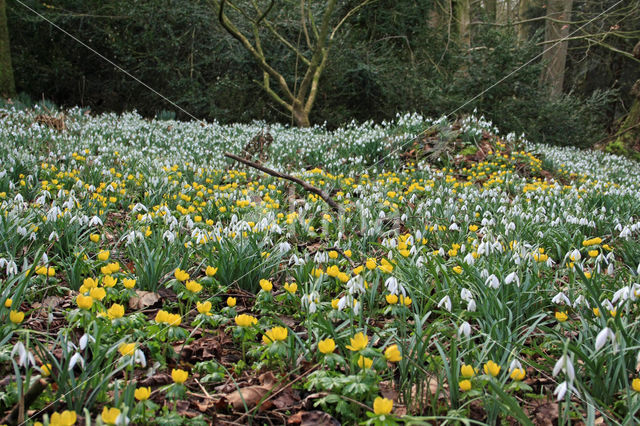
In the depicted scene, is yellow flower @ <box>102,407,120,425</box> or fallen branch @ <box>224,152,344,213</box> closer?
yellow flower @ <box>102,407,120,425</box>

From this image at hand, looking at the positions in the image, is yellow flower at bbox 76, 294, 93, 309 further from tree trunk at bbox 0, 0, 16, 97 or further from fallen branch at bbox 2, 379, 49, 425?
tree trunk at bbox 0, 0, 16, 97

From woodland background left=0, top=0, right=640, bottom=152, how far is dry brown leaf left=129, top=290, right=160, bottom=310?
10.8 metres

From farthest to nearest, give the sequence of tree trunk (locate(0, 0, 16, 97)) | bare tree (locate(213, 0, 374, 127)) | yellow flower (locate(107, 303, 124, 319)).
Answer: bare tree (locate(213, 0, 374, 127)), tree trunk (locate(0, 0, 16, 97)), yellow flower (locate(107, 303, 124, 319))

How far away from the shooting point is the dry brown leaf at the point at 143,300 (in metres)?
2.19

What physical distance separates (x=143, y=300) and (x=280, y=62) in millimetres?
12255

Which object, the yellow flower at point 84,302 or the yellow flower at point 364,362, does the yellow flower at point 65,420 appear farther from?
the yellow flower at point 364,362

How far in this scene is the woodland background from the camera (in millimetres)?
12383

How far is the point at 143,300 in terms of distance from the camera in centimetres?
221

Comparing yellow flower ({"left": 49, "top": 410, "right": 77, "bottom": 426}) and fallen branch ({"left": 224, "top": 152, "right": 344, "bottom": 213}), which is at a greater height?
fallen branch ({"left": 224, "top": 152, "right": 344, "bottom": 213})

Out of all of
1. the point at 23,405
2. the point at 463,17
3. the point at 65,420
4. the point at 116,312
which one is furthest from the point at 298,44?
the point at 65,420

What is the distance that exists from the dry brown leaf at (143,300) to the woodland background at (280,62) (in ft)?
35.4

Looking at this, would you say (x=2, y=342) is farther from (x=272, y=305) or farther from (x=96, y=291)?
(x=272, y=305)

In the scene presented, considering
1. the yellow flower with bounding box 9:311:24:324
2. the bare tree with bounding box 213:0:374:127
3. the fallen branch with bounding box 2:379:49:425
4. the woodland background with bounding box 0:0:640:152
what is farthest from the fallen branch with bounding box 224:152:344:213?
the woodland background with bounding box 0:0:640:152

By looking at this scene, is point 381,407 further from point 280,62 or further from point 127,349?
point 280,62
